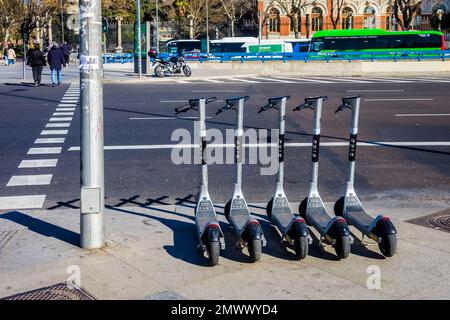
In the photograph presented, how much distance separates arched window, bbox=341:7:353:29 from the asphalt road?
192 feet

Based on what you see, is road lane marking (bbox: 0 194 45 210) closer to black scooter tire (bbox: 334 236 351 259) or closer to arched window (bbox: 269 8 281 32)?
black scooter tire (bbox: 334 236 351 259)

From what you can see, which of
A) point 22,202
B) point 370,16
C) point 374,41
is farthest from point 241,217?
point 370,16

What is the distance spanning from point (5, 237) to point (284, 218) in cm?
288

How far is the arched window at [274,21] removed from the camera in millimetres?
79375

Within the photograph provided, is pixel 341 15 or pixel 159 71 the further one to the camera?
pixel 341 15

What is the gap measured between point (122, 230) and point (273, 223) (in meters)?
1.59

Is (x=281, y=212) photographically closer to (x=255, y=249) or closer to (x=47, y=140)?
(x=255, y=249)

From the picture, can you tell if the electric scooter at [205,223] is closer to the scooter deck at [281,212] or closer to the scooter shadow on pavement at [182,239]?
the scooter shadow on pavement at [182,239]

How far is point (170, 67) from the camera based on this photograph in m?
33.3

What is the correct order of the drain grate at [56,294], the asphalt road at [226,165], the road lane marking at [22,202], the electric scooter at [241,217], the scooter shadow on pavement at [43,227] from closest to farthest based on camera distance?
1. the drain grate at [56,294]
2. the electric scooter at [241,217]
3. the scooter shadow on pavement at [43,227]
4. the road lane marking at [22,202]
5. the asphalt road at [226,165]

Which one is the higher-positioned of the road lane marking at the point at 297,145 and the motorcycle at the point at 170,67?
the motorcycle at the point at 170,67

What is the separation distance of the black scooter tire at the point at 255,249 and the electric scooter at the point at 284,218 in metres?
0.33

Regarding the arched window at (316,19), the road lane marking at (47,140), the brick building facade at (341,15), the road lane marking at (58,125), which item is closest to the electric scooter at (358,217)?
the road lane marking at (47,140)
